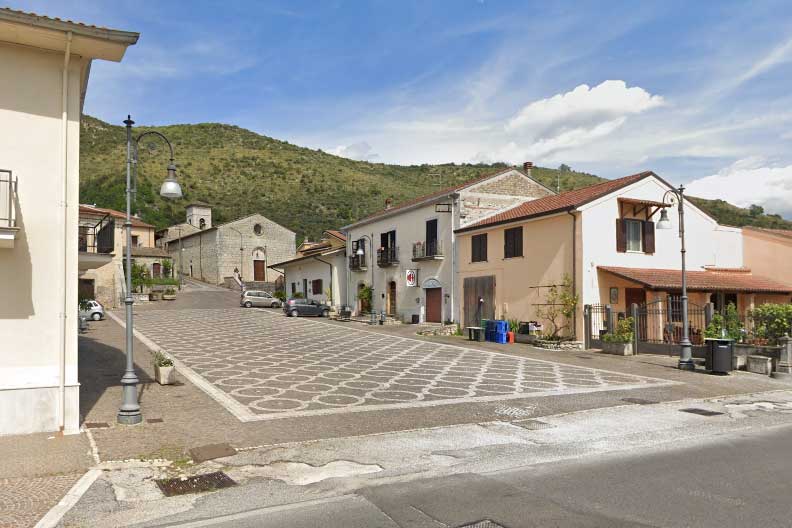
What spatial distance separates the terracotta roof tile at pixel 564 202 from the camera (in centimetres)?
2240

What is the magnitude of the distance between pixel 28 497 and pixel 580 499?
5379 millimetres

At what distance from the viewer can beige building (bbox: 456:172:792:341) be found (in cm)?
2195

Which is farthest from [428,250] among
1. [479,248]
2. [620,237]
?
[620,237]

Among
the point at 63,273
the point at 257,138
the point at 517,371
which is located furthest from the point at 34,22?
the point at 257,138

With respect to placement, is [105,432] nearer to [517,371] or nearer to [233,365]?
[233,365]

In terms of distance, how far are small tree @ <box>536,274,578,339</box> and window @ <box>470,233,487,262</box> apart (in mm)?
4438

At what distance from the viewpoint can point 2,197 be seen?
8.07m

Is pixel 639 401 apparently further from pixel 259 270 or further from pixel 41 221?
pixel 259 270

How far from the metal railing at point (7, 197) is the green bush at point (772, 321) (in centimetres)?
1731

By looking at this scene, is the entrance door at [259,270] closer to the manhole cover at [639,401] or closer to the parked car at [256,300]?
the parked car at [256,300]

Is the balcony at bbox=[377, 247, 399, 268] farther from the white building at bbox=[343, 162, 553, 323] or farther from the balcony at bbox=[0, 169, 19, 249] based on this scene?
the balcony at bbox=[0, 169, 19, 249]

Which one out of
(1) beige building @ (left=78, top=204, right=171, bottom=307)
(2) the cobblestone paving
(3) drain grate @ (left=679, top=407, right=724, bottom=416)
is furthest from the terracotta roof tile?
(2) the cobblestone paving

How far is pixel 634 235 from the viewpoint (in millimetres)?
23469

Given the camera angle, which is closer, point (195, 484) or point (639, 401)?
point (195, 484)
